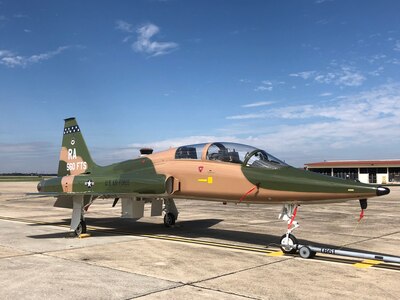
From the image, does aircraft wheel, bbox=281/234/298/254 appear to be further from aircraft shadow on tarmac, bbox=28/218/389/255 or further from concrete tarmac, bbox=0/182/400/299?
aircraft shadow on tarmac, bbox=28/218/389/255

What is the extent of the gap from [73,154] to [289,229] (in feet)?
32.4

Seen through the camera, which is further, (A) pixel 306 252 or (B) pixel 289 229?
(B) pixel 289 229

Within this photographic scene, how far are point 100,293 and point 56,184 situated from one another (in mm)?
9090

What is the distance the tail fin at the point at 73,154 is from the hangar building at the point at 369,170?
61.4 m

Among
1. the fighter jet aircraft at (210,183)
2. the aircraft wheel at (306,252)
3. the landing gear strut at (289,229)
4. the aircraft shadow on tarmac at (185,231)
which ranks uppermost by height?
the fighter jet aircraft at (210,183)

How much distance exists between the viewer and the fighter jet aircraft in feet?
26.8

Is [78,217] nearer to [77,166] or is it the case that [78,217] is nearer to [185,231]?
[185,231]

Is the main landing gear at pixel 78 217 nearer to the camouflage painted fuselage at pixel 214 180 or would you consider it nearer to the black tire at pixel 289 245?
the camouflage painted fuselage at pixel 214 180

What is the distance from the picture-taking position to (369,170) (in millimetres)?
72125

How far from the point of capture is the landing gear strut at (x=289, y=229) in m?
8.55

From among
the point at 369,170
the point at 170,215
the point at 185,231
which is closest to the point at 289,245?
the point at 185,231

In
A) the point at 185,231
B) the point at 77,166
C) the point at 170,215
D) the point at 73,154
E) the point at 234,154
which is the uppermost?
the point at 73,154

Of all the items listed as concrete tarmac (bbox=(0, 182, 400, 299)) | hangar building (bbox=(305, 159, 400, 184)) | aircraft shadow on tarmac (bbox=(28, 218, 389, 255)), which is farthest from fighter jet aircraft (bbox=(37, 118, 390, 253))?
hangar building (bbox=(305, 159, 400, 184))

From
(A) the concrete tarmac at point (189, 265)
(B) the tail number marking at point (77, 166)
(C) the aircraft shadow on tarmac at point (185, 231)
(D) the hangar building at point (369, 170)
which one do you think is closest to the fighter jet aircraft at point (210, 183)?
(B) the tail number marking at point (77, 166)
